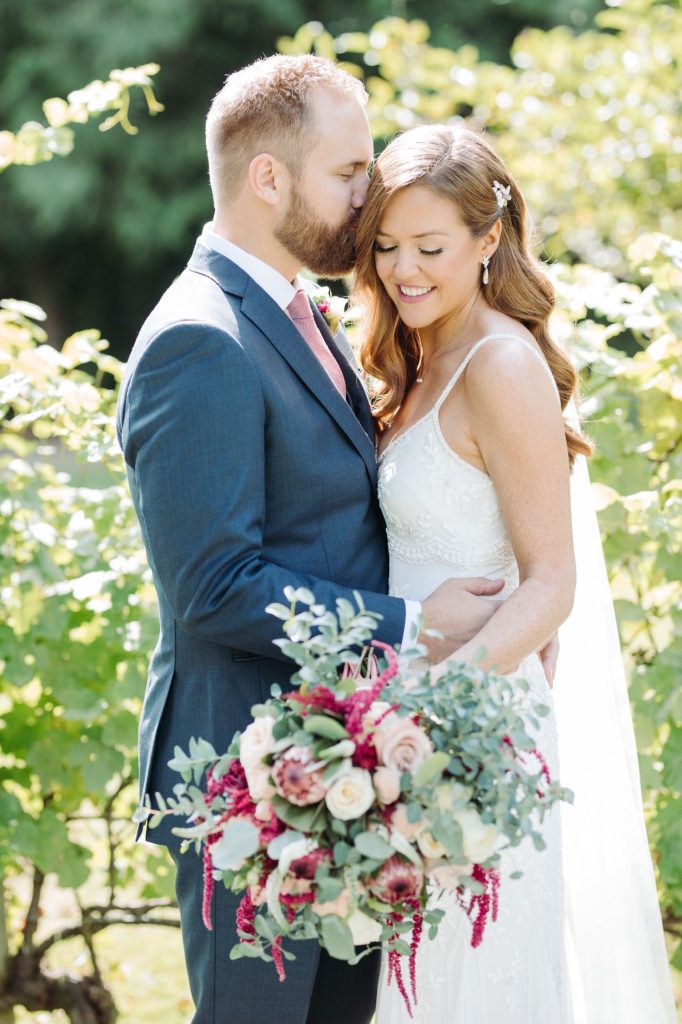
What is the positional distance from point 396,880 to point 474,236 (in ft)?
4.68

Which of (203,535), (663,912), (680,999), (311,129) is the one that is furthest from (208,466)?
(680,999)

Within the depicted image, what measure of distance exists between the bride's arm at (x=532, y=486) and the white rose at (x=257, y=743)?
2.21ft

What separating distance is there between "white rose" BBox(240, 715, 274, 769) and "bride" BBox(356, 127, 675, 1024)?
1.91ft

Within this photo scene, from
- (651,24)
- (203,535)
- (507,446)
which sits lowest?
(203,535)

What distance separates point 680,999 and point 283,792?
275cm

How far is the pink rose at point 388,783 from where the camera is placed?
1.77 meters

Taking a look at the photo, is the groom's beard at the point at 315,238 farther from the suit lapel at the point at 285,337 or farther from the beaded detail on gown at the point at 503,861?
the beaded detail on gown at the point at 503,861

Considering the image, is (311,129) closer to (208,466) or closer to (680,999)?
(208,466)

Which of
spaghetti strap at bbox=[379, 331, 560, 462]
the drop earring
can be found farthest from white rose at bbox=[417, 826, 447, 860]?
the drop earring

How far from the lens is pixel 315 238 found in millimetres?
2598

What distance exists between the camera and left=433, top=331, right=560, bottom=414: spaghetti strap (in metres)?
2.52

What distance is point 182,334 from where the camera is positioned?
2.29 metres

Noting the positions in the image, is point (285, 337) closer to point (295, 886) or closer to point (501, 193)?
point (501, 193)

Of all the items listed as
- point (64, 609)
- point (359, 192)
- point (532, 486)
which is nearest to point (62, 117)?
point (359, 192)
